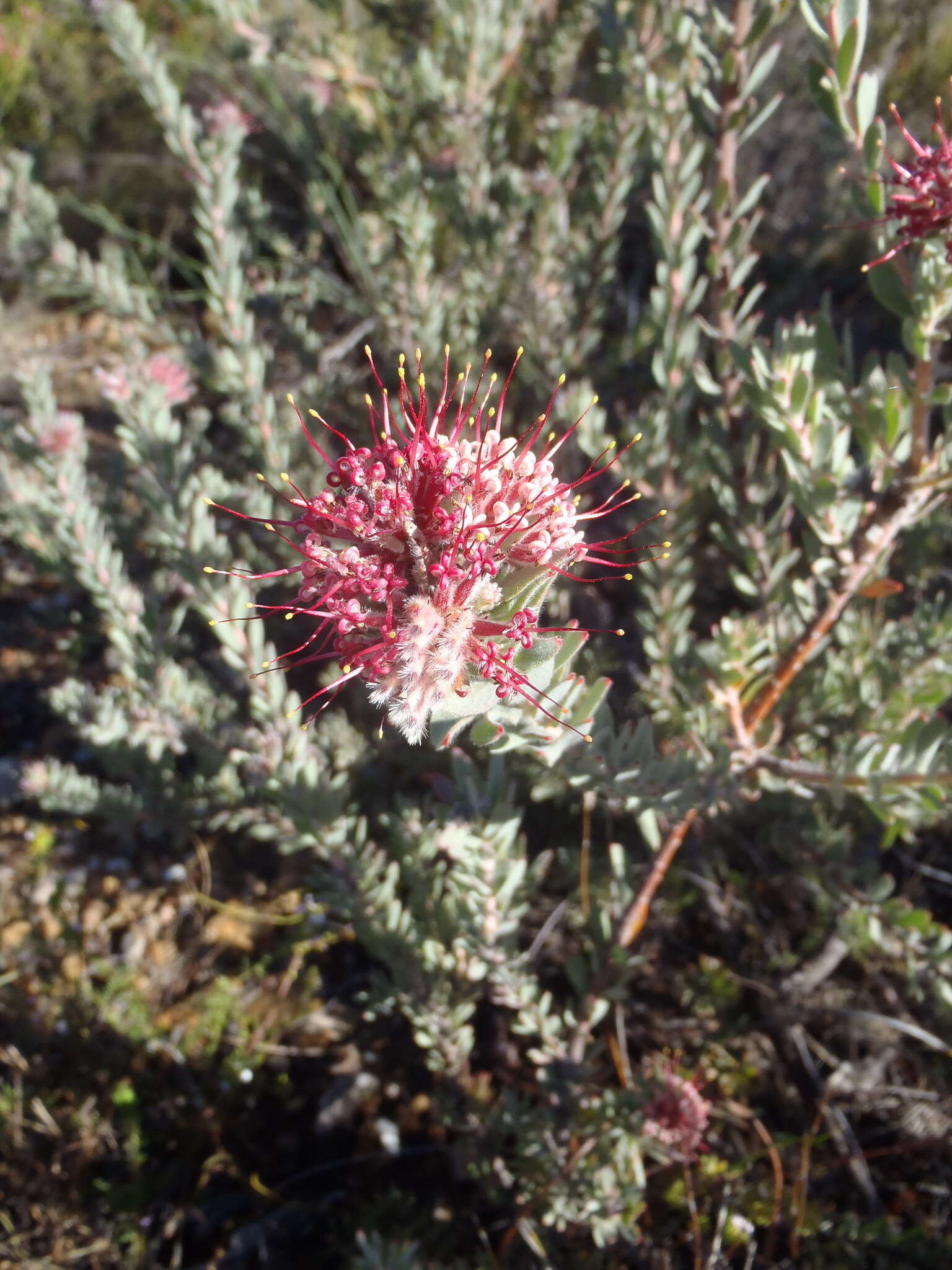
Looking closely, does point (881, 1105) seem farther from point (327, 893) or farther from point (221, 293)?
point (221, 293)

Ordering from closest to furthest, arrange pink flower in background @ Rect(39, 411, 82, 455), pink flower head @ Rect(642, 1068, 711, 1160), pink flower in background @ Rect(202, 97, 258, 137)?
pink flower head @ Rect(642, 1068, 711, 1160) < pink flower in background @ Rect(39, 411, 82, 455) < pink flower in background @ Rect(202, 97, 258, 137)

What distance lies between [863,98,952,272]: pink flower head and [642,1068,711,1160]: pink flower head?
2.14 meters

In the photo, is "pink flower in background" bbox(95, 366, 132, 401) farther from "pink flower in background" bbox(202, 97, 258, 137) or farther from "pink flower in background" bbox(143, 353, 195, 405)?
"pink flower in background" bbox(202, 97, 258, 137)

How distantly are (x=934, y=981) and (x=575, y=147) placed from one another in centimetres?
347

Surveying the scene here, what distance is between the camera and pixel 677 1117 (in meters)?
2.23

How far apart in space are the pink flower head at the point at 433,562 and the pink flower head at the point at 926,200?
0.84 m

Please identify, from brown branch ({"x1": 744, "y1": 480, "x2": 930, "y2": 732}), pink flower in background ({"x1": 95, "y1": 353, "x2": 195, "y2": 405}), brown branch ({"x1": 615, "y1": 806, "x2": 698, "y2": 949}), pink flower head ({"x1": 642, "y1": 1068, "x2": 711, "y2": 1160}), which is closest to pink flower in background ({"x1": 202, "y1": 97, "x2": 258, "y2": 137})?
pink flower in background ({"x1": 95, "y1": 353, "x2": 195, "y2": 405})

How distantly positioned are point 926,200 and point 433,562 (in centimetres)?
122

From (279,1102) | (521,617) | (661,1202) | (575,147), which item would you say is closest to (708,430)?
(521,617)

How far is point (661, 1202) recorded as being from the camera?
2.39 meters

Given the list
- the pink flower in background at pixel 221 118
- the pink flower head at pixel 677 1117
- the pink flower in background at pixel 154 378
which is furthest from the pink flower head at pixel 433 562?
the pink flower in background at pixel 221 118

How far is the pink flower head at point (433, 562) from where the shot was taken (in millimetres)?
1286

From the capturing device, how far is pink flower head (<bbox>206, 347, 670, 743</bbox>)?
1.29m

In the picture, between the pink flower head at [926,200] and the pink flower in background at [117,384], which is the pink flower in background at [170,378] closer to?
the pink flower in background at [117,384]
